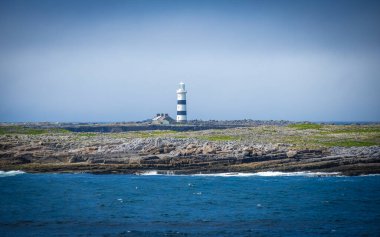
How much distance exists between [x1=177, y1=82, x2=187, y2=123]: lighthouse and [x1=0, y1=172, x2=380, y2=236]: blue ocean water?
55831 mm

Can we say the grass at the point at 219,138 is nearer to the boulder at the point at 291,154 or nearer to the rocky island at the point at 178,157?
the rocky island at the point at 178,157

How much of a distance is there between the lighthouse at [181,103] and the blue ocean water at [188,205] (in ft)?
183

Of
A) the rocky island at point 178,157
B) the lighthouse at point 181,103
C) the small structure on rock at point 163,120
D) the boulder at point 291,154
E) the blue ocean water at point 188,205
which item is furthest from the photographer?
the small structure on rock at point 163,120

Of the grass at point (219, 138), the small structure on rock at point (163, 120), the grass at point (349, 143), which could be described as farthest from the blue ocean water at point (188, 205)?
the small structure on rock at point (163, 120)

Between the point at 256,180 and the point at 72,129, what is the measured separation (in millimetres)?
61986

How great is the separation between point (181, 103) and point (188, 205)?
71.5 m

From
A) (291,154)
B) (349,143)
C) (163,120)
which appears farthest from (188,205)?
(163,120)

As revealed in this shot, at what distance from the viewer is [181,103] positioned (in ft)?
345

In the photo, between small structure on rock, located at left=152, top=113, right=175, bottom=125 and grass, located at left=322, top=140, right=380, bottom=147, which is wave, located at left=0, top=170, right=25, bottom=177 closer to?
grass, located at left=322, top=140, right=380, bottom=147

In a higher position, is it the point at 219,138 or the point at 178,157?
the point at 219,138

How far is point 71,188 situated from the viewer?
133 ft

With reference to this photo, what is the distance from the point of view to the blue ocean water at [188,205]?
27203mm

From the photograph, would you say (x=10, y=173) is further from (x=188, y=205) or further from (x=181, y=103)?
(x=181, y=103)

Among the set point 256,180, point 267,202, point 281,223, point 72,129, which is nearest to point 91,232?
point 281,223
